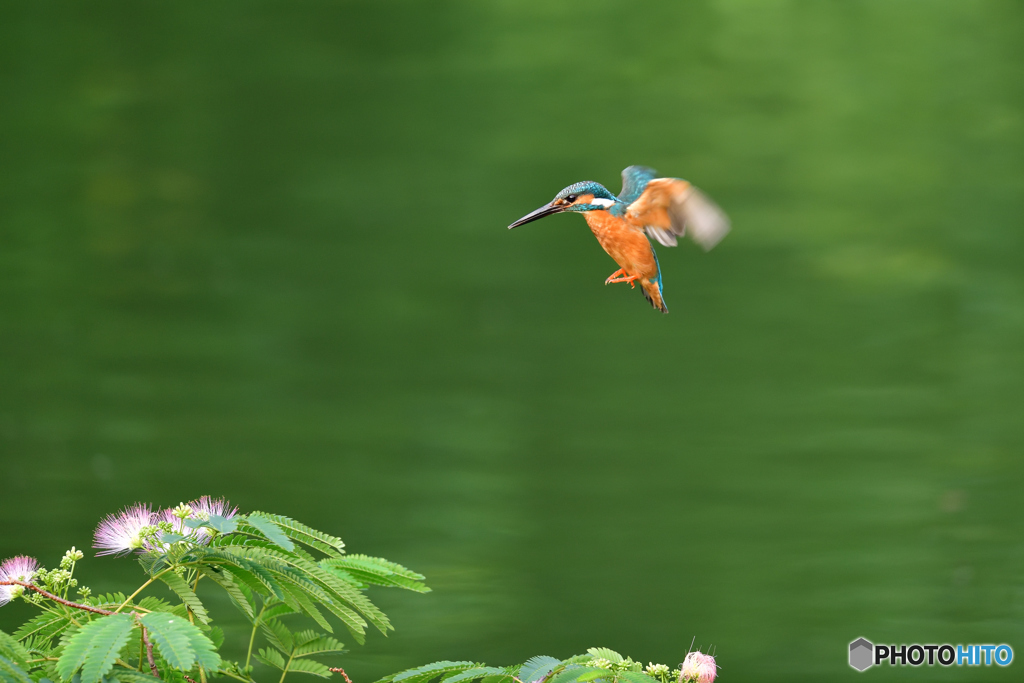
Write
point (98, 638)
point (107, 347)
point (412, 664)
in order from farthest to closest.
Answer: point (107, 347), point (412, 664), point (98, 638)

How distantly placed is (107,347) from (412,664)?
3.55 ft

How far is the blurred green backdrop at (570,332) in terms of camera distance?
2.12m

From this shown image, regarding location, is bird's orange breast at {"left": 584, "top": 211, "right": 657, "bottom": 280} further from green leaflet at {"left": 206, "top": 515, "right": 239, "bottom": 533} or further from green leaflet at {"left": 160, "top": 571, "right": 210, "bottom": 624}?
green leaflet at {"left": 160, "top": 571, "right": 210, "bottom": 624}

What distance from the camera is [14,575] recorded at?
0.98 metres

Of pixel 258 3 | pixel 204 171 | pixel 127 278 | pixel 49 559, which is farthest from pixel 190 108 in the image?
pixel 49 559

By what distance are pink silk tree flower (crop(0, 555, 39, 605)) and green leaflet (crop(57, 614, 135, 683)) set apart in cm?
12

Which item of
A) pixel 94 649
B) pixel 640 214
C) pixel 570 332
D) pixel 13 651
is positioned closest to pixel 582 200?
pixel 640 214

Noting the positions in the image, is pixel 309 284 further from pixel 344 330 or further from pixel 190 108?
pixel 190 108

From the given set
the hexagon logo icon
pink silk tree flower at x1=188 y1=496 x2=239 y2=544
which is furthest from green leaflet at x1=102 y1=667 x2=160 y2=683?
the hexagon logo icon

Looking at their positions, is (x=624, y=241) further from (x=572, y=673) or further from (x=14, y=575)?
(x=14, y=575)

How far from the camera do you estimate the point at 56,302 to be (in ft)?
7.29

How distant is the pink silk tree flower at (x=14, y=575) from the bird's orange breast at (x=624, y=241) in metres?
0.71

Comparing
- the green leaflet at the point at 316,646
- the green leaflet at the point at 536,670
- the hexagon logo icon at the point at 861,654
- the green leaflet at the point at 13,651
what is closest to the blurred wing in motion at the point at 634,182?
the green leaflet at the point at 536,670

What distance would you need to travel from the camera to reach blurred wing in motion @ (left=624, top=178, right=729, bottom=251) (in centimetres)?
64
